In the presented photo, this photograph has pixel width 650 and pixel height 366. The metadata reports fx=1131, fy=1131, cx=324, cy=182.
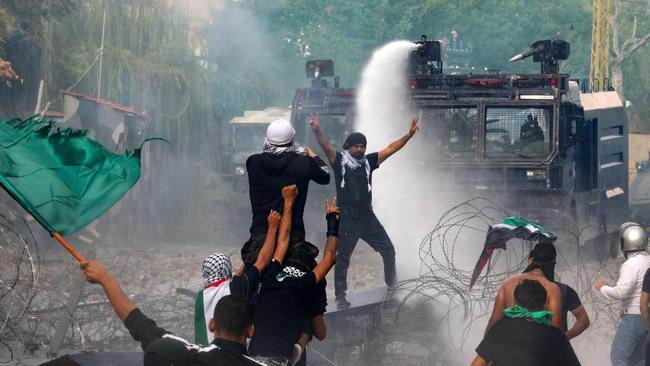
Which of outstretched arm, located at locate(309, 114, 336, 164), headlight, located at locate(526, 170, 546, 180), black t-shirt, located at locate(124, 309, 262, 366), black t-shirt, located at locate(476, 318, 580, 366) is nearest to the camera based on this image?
black t-shirt, located at locate(124, 309, 262, 366)

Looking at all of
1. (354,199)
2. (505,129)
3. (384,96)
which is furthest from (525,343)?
(384,96)

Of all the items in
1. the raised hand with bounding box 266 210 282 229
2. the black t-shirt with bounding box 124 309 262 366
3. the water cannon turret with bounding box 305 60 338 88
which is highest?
the water cannon turret with bounding box 305 60 338 88

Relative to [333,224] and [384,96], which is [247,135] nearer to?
[384,96]

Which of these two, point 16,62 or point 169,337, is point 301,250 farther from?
point 16,62

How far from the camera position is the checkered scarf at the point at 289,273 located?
6.05 m

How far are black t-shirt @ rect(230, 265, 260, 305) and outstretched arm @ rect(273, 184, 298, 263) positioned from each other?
172mm

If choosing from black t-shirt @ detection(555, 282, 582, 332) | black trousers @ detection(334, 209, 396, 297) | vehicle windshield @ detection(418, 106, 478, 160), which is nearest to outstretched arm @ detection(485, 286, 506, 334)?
black t-shirt @ detection(555, 282, 582, 332)

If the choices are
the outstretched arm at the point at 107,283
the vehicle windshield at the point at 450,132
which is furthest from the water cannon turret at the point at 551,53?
the outstretched arm at the point at 107,283

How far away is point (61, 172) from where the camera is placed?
5.49 m

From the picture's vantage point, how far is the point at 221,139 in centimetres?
2752

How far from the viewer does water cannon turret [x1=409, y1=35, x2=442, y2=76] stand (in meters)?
16.2

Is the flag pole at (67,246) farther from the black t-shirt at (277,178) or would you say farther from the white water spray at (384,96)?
the white water spray at (384,96)

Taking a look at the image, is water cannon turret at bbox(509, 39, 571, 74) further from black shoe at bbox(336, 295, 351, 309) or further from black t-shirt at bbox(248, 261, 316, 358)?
black t-shirt at bbox(248, 261, 316, 358)

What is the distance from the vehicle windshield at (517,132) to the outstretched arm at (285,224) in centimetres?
955
